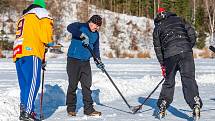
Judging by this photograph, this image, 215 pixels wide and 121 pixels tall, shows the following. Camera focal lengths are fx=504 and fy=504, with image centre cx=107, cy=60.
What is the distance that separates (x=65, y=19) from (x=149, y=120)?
118 feet

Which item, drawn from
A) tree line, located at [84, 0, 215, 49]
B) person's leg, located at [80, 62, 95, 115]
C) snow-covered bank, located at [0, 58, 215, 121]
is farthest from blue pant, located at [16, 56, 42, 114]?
tree line, located at [84, 0, 215, 49]

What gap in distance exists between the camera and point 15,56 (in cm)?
711

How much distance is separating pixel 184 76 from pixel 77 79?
1742 millimetres

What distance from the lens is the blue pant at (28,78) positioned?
7.08 metres

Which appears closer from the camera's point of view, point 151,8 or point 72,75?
point 72,75

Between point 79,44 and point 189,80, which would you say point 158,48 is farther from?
point 79,44

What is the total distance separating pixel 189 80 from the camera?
291 inches

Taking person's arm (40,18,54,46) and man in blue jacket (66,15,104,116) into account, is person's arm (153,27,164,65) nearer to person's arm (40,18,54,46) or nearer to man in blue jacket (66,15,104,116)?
man in blue jacket (66,15,104,116)

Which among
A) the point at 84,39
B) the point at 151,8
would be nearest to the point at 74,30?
the point at 84,39

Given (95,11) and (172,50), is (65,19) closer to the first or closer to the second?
(95,11)

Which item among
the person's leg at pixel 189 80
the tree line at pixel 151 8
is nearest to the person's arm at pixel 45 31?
the person's leg at pixel 189 80

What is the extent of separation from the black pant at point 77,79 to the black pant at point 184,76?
4.13ft

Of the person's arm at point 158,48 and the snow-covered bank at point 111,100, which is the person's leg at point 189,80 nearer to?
the person's arm at point 158,48

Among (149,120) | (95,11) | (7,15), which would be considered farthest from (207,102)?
(95,11)
